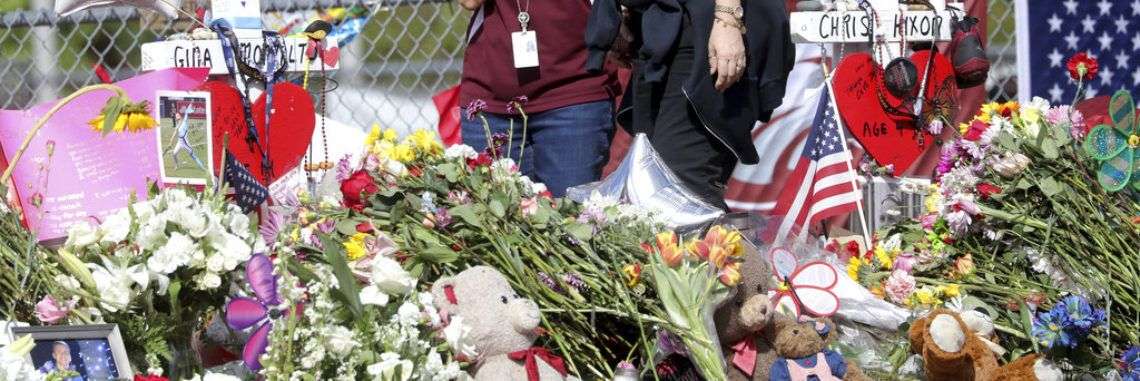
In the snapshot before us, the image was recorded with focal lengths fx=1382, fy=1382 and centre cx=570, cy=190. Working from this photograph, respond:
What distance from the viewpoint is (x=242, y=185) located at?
8.79 ft

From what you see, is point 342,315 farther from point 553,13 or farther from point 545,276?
point 553,13

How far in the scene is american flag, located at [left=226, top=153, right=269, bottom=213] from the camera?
2.66 meters

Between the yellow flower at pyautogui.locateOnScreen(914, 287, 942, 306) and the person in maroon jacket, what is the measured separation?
3.20 feet

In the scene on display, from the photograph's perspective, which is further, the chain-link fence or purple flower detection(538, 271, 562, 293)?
the chain-link fence

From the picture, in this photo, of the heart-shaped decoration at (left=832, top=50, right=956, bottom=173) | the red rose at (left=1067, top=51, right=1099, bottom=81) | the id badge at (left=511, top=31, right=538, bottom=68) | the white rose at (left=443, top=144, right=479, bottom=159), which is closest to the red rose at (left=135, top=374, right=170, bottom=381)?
the white rose at (left=443, top=144, right=479, bottom=159)

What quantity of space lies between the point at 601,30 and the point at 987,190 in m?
0.95

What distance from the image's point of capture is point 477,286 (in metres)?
2.18

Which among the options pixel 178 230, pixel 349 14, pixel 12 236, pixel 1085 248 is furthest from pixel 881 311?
pixel 349 14

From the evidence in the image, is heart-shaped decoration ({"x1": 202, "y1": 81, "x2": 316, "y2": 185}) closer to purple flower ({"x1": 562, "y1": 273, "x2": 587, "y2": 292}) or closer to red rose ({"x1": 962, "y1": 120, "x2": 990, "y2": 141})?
purple flower ({"x1": 562, "y1": 273, "x2": 587, "y2": 292})

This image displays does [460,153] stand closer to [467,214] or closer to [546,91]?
[467,214]

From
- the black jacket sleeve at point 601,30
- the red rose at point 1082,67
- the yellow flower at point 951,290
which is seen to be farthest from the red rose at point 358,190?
the red rose at point 1082,67

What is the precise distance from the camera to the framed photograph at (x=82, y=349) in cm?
190

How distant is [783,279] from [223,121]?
1.48 meters

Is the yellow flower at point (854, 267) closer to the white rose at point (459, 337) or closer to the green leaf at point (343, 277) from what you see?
the white rose at point (459, 337)
